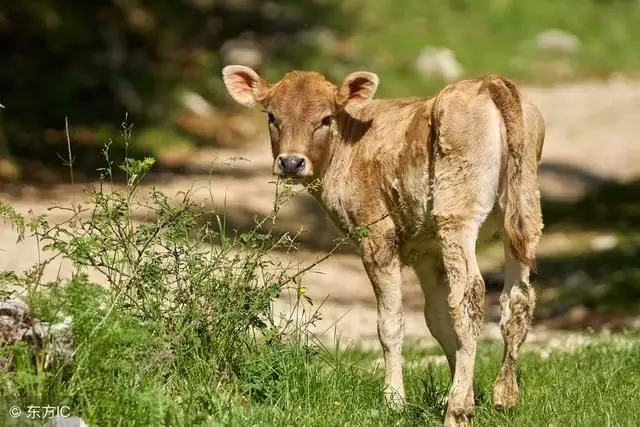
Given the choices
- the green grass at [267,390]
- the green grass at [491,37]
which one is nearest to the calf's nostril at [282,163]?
the green grass at [267,390]

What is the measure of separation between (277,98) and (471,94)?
6.24 feet

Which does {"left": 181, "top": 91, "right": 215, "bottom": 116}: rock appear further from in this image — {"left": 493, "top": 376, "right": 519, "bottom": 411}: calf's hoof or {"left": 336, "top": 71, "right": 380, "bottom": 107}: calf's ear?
{"left": 493, "top": 376, "right": 519, "bottom": 411}: calf's hoof

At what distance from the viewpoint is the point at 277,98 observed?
10289 millimetres

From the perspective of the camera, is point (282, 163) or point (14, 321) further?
point (282, 163)

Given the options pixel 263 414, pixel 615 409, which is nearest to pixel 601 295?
pixel 615 409

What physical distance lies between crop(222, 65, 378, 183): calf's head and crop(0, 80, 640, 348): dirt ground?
185cm

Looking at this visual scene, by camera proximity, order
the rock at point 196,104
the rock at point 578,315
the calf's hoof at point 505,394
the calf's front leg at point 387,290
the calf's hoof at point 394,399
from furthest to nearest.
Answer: the rock at point 196,104 → the rock at point 578,315 → the calf's front leg at point 387,290 → the calf's hoof at point 505,394 → the calf's hoof at point 394,399

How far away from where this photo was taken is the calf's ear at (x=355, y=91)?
33.8 ft

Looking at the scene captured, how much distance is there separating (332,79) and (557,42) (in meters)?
9.10

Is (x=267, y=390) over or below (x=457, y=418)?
over

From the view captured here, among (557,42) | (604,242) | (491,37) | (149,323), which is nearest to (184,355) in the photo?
(149,323)

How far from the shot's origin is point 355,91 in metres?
10.4

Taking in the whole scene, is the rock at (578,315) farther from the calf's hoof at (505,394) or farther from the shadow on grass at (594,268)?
the calf's hoof at (505,394)

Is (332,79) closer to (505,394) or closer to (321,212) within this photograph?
(321,212)
